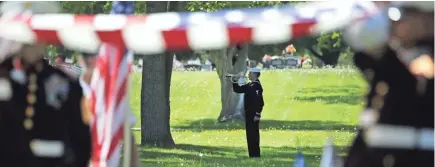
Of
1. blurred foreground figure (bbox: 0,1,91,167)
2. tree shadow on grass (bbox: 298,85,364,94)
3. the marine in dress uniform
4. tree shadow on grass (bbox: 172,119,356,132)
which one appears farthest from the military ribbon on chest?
tree shadow on grass (bbox: 298,85,364,94)

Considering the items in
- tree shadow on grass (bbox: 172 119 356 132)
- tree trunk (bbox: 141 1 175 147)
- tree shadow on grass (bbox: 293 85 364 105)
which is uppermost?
tree trunk (bbox: 141 1 175 147)

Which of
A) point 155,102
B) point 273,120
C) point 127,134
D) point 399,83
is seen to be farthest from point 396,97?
point 273,120

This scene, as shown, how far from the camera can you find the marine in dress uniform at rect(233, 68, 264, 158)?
792 inches

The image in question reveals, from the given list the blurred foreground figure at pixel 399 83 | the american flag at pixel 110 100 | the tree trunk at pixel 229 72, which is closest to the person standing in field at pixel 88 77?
the american flag at pixel 110 100

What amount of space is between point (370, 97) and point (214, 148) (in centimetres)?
1593

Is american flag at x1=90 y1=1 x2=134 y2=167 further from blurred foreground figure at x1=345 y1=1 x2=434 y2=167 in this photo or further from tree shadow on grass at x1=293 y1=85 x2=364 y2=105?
tree shadow on grass at x1=293 y1=85 x2=364 y2=105

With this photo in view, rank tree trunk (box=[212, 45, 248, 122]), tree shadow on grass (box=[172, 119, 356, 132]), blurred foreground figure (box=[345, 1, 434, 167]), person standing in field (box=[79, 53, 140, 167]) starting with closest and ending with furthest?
blurred foreground figure (box=[345, 1, 434, 167]), person standing in field (box=[79, 53, 140, 167]), tree shadow on grass (box=[172, 119, 356, 132]), tree trunk (box=[212, 45, 248, 122])

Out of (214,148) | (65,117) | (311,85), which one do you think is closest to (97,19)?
(65,117)

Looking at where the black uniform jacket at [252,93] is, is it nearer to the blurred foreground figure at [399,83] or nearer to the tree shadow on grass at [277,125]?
the tree shadow on grass at [277,125]

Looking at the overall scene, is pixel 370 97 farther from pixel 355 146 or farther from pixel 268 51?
pixel 268 51

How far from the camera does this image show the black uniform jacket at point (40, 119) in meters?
7.79

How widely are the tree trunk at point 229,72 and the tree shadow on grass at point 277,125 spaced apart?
51 centimetres

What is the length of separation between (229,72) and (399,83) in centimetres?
2649

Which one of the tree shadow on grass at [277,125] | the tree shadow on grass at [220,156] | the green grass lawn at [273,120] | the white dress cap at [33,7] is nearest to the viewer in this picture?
the white dress cap at [33,7]
